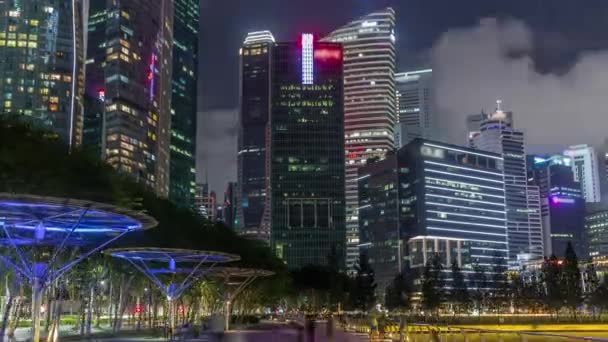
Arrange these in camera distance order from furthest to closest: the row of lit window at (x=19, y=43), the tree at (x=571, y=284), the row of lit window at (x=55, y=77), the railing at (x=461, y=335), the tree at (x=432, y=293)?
the row of lit window at (x=55, y=77) < the row of lit window at (x=19, y=43) < the tree at (x=432, y=293) < the tree at (x=571, y=284) < the railing at (x=461, y=335)

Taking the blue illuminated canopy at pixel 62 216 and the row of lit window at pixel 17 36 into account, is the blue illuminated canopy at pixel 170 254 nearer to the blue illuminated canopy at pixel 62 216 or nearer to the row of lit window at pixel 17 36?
the blue illuminated canopy at pixel 62 216

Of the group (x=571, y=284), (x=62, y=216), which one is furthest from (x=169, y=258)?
(x=571, y=284)

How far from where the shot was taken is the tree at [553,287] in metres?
108

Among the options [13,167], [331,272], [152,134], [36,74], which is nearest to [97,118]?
[152,134]

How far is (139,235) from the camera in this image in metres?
45.0

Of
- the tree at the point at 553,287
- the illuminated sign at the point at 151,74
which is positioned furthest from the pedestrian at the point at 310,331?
the illuminated sign at the point at 151,74

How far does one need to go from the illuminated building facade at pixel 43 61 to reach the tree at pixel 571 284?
9180 centimetres

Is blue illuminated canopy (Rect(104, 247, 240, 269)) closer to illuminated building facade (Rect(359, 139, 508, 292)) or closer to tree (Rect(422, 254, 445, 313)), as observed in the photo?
tree (Rect(422, 254, 445, 313))

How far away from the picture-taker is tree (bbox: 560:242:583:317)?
107 metres

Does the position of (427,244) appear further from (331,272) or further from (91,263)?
(91,263)

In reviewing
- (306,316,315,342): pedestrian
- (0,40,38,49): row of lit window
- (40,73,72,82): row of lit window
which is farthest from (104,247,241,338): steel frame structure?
(0,40,38,49): row of lit window

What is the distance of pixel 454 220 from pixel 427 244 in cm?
1275

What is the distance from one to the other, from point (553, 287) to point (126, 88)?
385 ft

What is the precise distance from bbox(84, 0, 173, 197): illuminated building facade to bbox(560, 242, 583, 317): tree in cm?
9998
